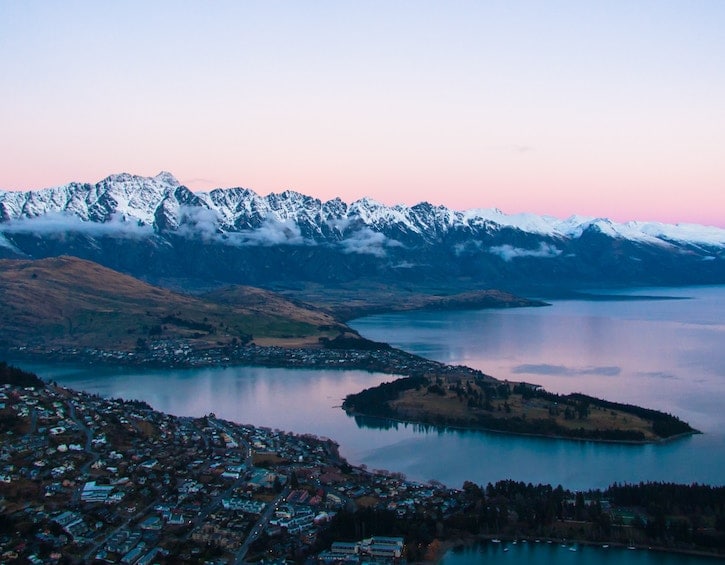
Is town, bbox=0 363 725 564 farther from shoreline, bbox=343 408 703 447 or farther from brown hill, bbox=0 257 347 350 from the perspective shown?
brown hill, bbox=0 257 347 350

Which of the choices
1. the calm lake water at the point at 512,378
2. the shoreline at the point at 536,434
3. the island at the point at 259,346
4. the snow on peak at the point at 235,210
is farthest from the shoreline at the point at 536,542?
the snow on peak at the point at 235,210

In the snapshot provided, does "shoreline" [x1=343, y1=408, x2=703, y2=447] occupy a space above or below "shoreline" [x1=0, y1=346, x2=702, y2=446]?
below

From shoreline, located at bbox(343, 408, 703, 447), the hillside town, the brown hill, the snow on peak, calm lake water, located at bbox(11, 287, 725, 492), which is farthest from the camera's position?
the snow on peak

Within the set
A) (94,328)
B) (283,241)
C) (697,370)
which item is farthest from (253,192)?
(697,370)

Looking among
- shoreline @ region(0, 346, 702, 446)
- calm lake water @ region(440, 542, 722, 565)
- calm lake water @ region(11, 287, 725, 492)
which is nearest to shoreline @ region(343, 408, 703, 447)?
calm lake water @ region(11, 287, 725, 492)

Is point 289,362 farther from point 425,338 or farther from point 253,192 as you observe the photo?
point 253,192

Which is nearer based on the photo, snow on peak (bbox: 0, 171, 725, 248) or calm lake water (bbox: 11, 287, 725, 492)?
calm lake water (bbox: 11, 287, 725, 492)
